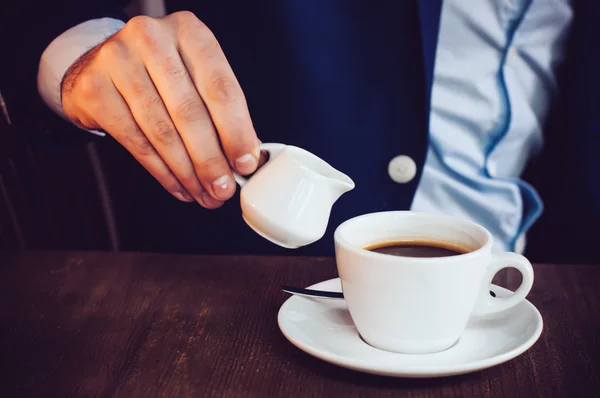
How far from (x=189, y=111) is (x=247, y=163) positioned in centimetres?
9

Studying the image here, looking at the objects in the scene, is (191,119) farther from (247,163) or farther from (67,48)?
(67,48)

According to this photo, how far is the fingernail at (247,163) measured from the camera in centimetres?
61

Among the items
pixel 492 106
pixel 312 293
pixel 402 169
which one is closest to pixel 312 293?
pixel 312 293

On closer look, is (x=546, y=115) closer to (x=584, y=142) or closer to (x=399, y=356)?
(x=584, y=142)

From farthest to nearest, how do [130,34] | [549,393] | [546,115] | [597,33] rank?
[546,115] < [597,33] < [130,34] < [549,393]

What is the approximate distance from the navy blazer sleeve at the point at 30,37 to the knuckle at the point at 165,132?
434mm

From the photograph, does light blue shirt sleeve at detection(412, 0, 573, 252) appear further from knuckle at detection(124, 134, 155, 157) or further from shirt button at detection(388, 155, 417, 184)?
knuckle at detection(124, 134, 155, 157)

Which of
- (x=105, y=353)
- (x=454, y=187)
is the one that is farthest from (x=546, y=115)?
(x=105, y=353)

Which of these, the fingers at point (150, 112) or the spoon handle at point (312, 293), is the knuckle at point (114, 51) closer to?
the fingers at point (150, 112)

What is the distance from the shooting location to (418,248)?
610mm

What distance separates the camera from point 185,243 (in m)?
1.22

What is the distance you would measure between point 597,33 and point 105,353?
0.98m

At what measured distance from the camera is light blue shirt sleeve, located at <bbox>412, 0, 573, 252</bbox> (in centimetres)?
106

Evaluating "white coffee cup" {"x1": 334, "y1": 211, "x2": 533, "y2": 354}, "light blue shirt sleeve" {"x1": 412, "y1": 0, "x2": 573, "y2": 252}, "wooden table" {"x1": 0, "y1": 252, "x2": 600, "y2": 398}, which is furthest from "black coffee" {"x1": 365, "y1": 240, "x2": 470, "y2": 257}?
"light blue shirt sleeve" {"x1": 412, "y1": 0, "x2": 573, "y2": 252}
